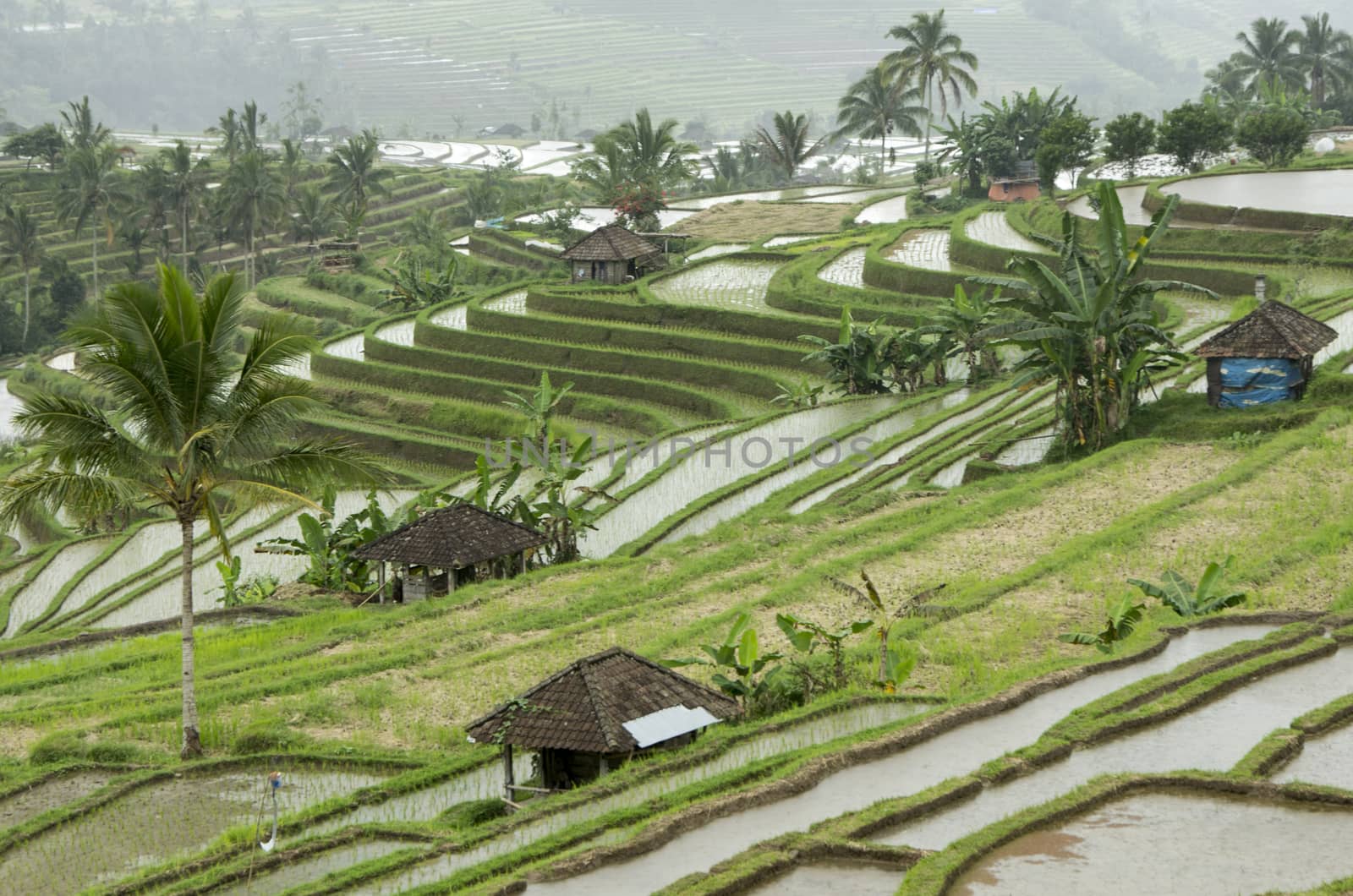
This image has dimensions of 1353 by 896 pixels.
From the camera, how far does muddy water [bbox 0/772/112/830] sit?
476 inches

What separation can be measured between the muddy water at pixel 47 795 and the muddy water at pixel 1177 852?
7.32 metres

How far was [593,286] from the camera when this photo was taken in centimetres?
3659

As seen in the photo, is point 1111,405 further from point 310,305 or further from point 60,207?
point 60,207

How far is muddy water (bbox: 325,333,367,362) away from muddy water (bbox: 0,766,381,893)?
73.2 feet

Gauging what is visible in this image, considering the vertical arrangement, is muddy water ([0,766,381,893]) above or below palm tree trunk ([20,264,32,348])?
below

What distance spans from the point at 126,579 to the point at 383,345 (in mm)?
11934

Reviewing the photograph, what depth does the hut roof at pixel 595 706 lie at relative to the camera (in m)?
11.4

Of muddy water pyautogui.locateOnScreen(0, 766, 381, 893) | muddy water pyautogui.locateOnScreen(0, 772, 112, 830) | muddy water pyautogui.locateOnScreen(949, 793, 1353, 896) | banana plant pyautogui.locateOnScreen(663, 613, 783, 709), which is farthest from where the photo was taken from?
banana plant pyautogui.locateOnScreen(663, 613, 783, 709)

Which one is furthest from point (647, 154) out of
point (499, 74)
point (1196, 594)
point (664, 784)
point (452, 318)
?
point (499, 74)

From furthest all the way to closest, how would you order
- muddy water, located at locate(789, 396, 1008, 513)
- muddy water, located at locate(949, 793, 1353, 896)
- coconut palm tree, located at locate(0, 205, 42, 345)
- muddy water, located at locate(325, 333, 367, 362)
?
1. coconut palm tree, located at locate(0, 205, 42, 345)
2. muddy water, located at locate(325, 333, 367, 362)
3. muddy water, located at locate(789, 396, 1008, 513)
4. muddy water, located at locate(949, 793, 1353, 896)

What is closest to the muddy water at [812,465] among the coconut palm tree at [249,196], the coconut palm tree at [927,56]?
the coconut palm tree at [927,56]

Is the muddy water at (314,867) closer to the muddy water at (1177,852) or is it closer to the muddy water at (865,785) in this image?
the muddy water at (865,785)

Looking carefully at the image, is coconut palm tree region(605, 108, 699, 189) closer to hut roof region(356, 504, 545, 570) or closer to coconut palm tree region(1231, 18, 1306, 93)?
coconut palm tree region(1231, 18, 1306, 93)

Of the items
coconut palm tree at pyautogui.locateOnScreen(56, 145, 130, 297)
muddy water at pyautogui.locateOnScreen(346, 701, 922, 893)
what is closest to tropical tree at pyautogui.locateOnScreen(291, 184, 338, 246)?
coconut palm tree at pyautogui.locateOnScreen(56, 145, 130, 297)
